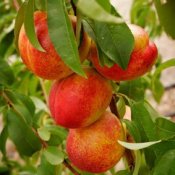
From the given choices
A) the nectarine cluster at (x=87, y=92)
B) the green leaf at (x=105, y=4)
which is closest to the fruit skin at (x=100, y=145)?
the nectarine cluster at (x=87, y=92)

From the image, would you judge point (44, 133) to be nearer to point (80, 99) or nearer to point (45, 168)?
point (45, 168)

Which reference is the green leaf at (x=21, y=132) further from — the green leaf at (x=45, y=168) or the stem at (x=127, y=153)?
the stem at (x=127, y=153)

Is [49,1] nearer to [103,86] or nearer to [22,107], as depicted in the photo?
[103,86]

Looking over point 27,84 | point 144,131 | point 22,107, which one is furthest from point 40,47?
point 27,84

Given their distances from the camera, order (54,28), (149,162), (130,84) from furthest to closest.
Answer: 1. (130,84)
2. (149,162)
3. (54,28)

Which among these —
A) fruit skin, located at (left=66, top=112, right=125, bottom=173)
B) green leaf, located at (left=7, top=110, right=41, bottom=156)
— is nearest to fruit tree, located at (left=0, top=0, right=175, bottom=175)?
Answer: fruit skin, located at (left=66, top=112, right=125, bottom=173)

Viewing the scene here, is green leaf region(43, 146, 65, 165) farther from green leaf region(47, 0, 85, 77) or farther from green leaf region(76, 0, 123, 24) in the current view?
green leaf region(76, 0, 123, 24)
